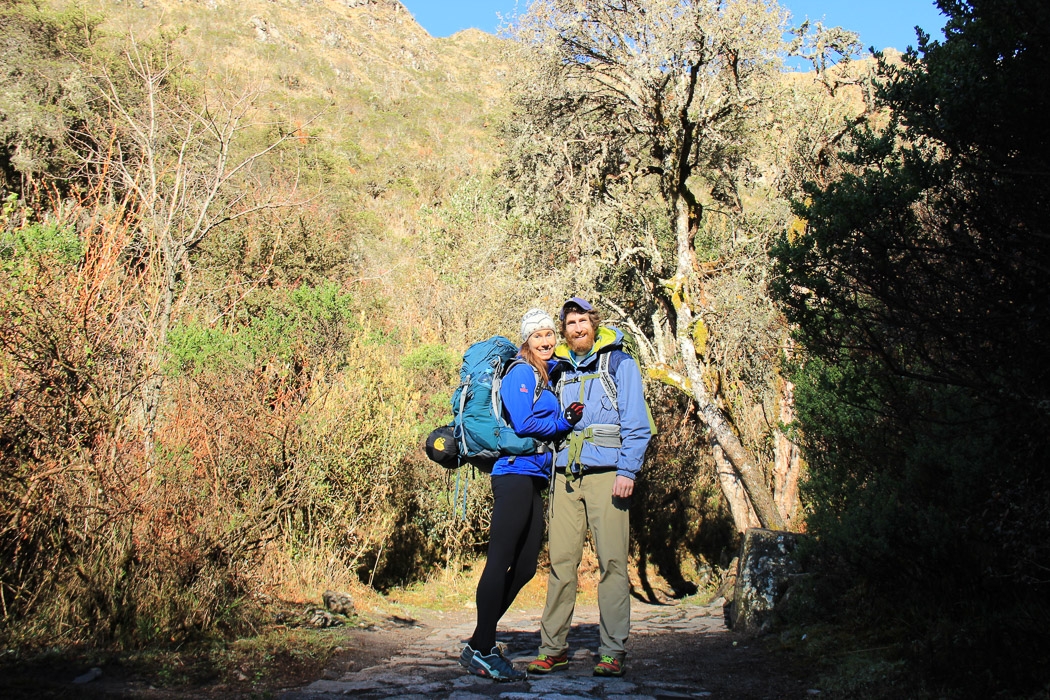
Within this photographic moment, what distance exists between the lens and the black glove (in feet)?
13.5

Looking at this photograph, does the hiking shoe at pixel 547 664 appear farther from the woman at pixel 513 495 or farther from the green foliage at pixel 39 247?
the green foliage at pixel 39 247

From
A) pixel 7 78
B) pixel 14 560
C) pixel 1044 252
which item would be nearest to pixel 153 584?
pixel 14 560

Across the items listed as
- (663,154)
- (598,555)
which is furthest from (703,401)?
(598,555)

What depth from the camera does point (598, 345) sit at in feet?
14.1

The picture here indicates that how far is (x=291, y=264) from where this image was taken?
18.4 meters

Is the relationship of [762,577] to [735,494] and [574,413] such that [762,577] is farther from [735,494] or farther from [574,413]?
[735,494]

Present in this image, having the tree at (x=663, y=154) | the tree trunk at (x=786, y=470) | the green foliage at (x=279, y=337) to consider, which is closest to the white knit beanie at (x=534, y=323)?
the green foliage at (x=279, y=337)

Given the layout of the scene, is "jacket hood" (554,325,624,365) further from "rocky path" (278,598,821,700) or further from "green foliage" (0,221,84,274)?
"green foliage" (0,221,84,274)

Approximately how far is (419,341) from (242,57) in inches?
1273

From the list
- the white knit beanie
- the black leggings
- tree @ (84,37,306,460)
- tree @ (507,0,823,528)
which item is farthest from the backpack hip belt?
tree @ (507,0,823,528)

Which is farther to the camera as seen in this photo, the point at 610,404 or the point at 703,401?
the point at 703,401

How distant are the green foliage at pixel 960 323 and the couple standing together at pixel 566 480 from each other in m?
1.20

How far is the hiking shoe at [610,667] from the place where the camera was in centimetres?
398

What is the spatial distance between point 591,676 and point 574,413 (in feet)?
4.63
